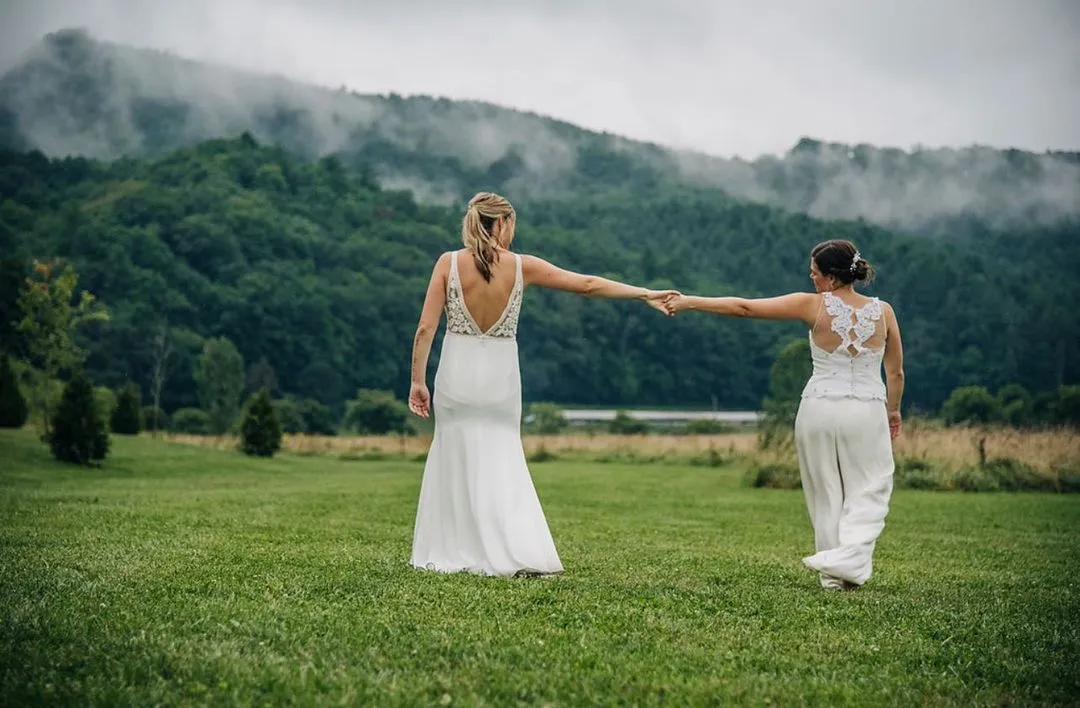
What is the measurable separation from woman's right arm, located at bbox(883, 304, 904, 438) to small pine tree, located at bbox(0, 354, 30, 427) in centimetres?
2888

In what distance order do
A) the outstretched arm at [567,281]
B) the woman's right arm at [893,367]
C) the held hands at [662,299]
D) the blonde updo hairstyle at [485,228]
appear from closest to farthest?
1. the blonde updo hairstyle at [485,228]
2. the outstretched arm at [567,281]
3. the woman's right arm at [893,367]
4. the held hands at [662,299]

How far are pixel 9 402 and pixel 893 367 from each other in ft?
96.0

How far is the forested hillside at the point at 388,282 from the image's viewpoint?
8775 centimetres

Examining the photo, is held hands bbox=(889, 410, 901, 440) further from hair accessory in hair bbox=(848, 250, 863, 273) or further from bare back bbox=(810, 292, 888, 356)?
hair accessory in hair bbox=(848, 250, 863, 273)

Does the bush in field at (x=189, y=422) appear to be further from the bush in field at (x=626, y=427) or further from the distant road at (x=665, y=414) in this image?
the distant road at (x=665, y=414)

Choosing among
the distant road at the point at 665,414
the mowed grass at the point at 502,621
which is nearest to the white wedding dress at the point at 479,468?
the mowed grass at the point at 502,621

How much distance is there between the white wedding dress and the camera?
8.61 metres

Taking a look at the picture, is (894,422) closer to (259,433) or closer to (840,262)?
(840,262)

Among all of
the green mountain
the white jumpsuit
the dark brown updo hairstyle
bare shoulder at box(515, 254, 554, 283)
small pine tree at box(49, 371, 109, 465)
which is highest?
the green mountain

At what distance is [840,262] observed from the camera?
8984 millimetres

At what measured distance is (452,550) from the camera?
8766 millimetres

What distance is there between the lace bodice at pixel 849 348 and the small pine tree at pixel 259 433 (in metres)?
27.3

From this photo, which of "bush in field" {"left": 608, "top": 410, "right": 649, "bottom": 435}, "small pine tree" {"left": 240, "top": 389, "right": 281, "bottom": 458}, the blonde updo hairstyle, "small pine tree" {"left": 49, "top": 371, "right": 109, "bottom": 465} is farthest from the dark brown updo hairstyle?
"bush in field" {"left": 608, "top": 410, "right": 649, "bottom": 435}

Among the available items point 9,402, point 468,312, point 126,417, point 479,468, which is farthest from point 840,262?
point 126,417
